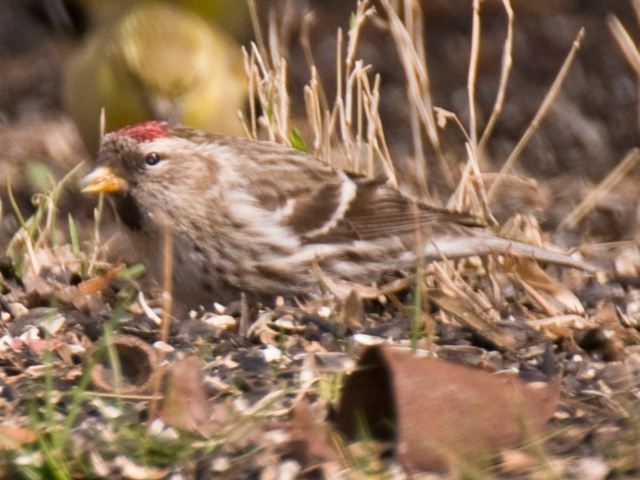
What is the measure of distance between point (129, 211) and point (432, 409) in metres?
1.83

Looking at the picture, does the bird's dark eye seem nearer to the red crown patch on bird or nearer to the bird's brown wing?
the red crown patch on bird

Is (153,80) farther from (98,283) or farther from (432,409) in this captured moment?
(432,409)

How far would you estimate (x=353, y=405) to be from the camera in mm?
3051

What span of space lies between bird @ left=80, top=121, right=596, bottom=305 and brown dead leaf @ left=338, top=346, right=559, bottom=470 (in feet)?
4.49

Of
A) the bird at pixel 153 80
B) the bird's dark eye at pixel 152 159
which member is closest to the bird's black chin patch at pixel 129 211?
the bird's dark eye at pixel 152 159

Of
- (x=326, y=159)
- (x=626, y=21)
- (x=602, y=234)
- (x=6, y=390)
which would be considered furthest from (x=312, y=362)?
(x=626, y=21)

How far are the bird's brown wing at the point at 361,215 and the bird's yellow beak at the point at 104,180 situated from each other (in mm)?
510

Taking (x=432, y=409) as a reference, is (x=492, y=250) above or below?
below

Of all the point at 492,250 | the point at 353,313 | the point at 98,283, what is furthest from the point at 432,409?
the point at 98,283

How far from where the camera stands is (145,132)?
4633 millimetres

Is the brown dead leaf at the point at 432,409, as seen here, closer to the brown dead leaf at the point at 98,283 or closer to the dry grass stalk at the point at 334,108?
the brown dead leaf at the point at 98,283

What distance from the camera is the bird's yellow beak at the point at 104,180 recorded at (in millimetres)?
4504

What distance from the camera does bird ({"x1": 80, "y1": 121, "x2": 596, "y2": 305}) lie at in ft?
14.6

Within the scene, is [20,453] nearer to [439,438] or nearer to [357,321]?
[439,438]
